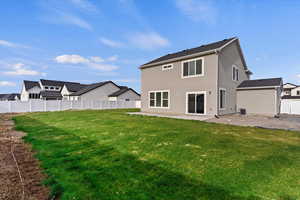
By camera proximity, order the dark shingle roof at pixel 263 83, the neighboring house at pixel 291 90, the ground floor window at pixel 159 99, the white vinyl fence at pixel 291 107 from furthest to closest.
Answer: the neighboring house at pixel 291 90
the white vinyl fence at pixel 291 107
the ground floor window at pixel 159 99
the dark shingle roof at pixel 263 83

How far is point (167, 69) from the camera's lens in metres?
13.6

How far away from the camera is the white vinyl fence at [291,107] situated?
15.2 m

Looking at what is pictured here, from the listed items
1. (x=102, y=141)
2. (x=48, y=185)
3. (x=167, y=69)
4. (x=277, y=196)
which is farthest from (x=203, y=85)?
(x=48, y=185)

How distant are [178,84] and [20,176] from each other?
37.6ft

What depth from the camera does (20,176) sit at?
285 centimetres

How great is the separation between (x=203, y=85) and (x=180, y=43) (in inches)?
361

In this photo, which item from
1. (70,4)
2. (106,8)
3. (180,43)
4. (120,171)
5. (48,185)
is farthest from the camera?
(180,43)

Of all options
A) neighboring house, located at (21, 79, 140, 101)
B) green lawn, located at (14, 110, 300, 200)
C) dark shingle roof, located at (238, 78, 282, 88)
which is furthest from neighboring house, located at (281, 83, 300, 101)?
green lawn, located at (14, 110, 300, 200)

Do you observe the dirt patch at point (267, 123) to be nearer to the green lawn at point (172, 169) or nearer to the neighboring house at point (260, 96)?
the neighboring house at point (260, 96)

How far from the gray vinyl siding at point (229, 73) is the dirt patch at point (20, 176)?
11129mm

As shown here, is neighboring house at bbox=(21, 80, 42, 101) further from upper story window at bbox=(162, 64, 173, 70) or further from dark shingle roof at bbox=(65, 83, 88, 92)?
upper story window at bbox=(162, 64, 173, 70)

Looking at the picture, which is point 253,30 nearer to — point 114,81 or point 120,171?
point 120,171

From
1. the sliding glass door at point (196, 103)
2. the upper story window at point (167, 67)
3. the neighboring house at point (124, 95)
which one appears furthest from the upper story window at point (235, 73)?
the neighboring house at point (124, 95)

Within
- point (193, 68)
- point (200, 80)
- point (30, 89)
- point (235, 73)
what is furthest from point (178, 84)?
point (30, 89)
